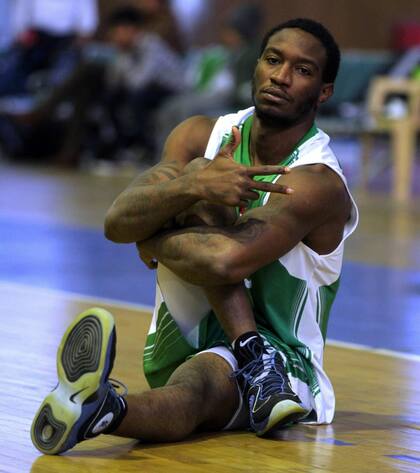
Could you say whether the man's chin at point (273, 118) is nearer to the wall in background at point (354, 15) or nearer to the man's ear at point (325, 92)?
the man's ear at point (325, 92)

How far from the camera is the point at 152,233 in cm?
322

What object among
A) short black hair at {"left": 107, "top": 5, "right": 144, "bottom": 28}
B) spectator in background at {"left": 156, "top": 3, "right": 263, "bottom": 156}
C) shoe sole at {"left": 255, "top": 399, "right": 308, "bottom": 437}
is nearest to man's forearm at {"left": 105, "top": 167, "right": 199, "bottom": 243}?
shoe sole at {"left": 255, "top": 399, "right": 308, "bottom": 437}

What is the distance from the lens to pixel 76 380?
2.81 meters

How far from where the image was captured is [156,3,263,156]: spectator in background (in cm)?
1076

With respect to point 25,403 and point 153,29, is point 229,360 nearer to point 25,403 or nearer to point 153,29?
point 25,403

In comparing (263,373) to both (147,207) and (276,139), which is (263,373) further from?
(276,139)

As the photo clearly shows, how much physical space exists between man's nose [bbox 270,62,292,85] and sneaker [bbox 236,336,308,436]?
646mm

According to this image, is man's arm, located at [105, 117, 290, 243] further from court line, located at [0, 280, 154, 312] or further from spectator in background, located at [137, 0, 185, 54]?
spectator in background, located at [137, 0, 185, 54]

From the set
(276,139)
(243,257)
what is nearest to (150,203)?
(243,257)

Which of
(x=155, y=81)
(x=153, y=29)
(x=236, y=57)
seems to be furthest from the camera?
(x=153, y=29)

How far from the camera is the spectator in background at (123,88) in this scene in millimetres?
11844

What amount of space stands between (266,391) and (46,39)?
11313 millimetres

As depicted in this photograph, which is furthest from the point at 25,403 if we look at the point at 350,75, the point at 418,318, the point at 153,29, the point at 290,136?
the point at 153,29

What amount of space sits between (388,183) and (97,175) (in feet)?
8.37
